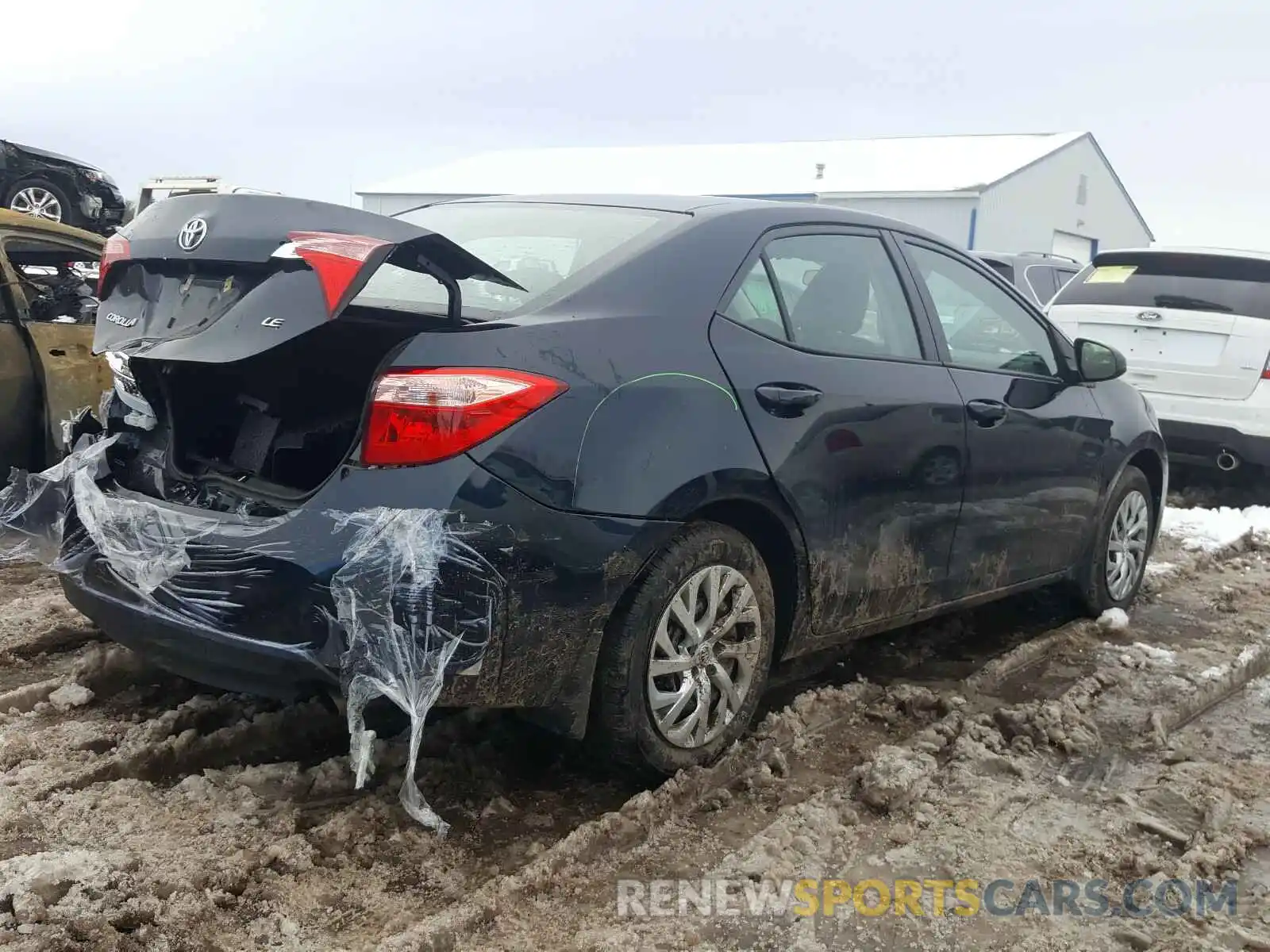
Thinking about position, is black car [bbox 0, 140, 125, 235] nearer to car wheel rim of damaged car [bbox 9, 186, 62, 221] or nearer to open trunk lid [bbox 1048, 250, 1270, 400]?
car wheel rim of damaged car [bbox 9, 186, 62, 221]

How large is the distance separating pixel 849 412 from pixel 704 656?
872 millimetres

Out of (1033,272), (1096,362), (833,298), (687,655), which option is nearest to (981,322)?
(1096,362)

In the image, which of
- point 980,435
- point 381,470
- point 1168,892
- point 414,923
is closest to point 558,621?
point 381,470

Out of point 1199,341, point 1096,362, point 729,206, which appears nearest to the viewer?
point 729,206

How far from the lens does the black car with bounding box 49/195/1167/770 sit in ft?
8.46

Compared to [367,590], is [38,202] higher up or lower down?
higher up

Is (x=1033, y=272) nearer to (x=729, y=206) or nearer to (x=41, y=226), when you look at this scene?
(x=729, y=206)

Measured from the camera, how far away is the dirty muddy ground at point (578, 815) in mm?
2430

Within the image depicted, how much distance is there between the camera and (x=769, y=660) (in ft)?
10.9

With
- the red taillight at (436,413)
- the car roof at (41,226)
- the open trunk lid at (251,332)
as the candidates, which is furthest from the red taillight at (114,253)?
the car roof at (41,226)

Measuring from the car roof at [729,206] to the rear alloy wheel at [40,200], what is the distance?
10.1m

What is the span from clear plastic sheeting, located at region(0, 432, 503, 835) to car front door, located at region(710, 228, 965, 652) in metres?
0.99

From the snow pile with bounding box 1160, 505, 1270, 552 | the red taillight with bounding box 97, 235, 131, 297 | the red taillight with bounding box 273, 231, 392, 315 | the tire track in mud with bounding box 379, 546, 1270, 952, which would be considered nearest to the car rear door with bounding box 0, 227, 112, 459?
the red taillight with bounding box 97, 235, 131, 297

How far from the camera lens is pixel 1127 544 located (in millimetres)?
5160
